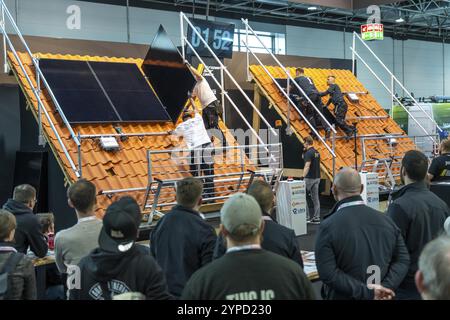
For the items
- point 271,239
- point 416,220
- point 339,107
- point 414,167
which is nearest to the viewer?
point 271,239

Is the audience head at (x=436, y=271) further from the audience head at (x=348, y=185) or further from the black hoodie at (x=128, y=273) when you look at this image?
the audience head at (x=348, y=185)

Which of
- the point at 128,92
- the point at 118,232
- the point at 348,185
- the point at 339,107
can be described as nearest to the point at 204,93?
the point at 128,92

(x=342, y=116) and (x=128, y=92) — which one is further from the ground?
(x=128, y=92)

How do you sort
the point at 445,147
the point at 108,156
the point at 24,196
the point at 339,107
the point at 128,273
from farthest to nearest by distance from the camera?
1. the point at 339,107
2. the point at 108,156
3. the point at 445,147
4. the point at 24,196
5. the point at 128,273

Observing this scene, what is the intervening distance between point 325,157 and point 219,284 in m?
8.91

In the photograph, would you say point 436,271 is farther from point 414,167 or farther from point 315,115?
point 315,115

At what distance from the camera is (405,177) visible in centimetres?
412

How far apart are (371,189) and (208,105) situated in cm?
324

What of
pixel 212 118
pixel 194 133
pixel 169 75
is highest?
pixel 169 75

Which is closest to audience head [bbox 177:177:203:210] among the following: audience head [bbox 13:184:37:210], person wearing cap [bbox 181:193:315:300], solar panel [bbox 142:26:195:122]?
person wearing cap [bbox 181:193:315:300]

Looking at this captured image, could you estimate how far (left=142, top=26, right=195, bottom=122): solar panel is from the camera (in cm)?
936

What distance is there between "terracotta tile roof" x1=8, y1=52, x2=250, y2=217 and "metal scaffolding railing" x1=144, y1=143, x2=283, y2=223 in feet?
0.07

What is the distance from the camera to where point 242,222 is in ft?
8.11

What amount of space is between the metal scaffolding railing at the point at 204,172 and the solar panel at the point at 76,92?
1.20 metres
